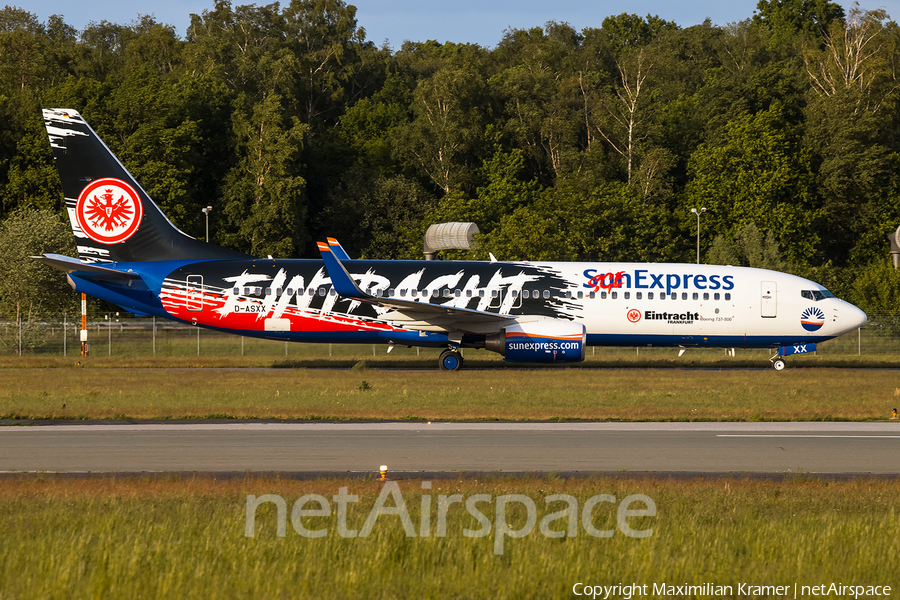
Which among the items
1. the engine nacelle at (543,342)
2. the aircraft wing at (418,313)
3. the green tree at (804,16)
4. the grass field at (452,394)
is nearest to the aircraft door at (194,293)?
the grass field at (452,394)

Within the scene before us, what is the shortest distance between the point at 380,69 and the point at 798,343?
74805mm

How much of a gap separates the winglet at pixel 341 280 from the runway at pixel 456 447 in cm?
1223

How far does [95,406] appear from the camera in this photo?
22.3 meters

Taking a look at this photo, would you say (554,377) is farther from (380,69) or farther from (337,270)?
(380,69)

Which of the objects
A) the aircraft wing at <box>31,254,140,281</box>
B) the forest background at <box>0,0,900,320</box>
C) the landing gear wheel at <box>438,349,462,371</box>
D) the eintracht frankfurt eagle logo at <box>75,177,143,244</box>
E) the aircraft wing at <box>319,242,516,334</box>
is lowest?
the landing gear wheel at <box>438,349,462,371</box>

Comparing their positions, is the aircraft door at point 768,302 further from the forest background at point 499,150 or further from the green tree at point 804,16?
the green tree at point 804,16

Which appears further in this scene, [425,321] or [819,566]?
[425,321]

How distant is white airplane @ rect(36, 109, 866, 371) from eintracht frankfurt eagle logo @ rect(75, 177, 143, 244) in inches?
50.3

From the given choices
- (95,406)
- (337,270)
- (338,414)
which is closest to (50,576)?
(338,414)

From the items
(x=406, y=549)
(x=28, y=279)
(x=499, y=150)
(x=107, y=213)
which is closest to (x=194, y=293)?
(x=107, y=213)

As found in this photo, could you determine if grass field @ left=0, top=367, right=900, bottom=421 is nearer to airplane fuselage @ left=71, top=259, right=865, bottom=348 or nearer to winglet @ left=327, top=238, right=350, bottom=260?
airplane fuselage @ left=71, top=259, right=865, bottom=348

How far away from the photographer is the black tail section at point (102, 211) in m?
34.8

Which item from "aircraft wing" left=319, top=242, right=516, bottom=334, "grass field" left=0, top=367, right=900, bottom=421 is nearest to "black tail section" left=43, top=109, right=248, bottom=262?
"grass field" left=0, top=367, right=900, bottom=421

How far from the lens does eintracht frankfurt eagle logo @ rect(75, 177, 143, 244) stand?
3484 cm
